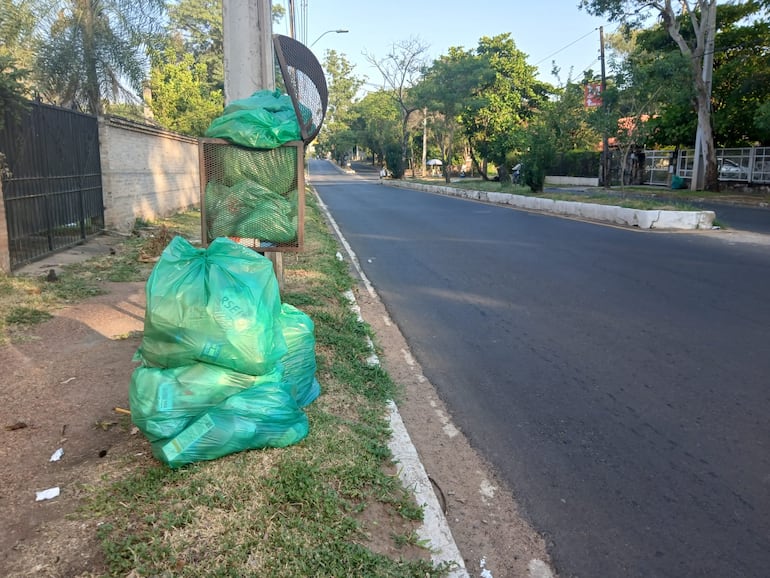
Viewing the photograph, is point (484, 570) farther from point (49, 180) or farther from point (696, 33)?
point (696, 33)

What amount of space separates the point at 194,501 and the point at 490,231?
12.7 metres

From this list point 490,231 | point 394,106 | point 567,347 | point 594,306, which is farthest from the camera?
point 394,106

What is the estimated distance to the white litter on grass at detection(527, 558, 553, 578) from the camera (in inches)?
110

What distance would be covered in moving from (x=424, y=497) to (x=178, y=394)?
1.36 m

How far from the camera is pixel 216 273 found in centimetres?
330

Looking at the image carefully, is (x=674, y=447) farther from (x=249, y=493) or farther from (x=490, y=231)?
(x=490, y=231)

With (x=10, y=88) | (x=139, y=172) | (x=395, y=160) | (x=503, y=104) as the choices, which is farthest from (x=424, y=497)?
(x=395, y=160)

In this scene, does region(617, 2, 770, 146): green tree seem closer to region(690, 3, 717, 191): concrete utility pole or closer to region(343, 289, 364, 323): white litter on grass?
region(690, 3, 717, 191): concrete utility pole

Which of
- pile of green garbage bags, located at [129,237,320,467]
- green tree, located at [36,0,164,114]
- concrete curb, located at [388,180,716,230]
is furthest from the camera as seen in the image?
green tree, located at [36,0,164,114]

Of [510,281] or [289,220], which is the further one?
[510,281]

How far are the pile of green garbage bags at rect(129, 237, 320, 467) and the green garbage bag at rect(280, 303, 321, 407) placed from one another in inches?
13.8

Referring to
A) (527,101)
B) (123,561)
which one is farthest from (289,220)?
(527,101)

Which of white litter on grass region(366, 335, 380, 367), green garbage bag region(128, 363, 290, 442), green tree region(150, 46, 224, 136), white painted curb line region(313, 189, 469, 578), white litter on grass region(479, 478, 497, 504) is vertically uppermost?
green tree region(150, 46, 224, 136)

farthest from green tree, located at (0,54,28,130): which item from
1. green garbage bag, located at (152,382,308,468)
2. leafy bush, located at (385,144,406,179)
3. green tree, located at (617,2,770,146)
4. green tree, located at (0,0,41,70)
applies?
leafy bush, located at (385,144,406,179)
